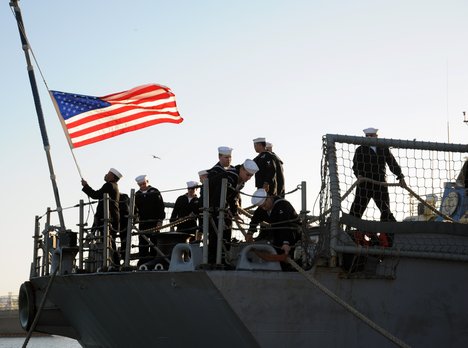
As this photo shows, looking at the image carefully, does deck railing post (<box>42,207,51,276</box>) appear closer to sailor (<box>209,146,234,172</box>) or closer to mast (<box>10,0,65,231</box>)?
mast (<box>10,0,65,231</box>)

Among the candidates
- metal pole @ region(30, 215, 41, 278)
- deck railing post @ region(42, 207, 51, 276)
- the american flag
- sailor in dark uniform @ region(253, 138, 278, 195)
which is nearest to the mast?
the american flag

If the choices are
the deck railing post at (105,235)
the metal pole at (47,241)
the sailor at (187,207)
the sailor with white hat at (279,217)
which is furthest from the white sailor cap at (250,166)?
the metal pole at (47,241)

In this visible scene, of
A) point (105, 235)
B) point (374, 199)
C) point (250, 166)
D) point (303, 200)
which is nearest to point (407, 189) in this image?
point (374, 199)

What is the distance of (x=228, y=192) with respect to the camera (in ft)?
38.6

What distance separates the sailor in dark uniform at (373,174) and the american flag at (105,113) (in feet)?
14.2

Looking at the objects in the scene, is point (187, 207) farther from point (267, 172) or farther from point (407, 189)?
point (407, 189)

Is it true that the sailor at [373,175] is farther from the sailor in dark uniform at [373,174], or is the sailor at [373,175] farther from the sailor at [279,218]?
the sailor at [279,218]

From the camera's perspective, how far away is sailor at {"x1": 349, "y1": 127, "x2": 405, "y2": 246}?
12023 millimetres

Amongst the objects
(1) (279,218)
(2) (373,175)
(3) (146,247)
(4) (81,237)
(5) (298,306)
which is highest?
(2) (373,175)

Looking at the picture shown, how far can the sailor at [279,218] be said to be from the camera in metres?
11.5

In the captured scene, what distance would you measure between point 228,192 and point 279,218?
0.69m

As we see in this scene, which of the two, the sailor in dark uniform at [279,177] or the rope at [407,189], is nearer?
the rope at [407,189]

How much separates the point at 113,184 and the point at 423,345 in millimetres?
5200

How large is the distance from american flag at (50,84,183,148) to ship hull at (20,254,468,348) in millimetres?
3152
